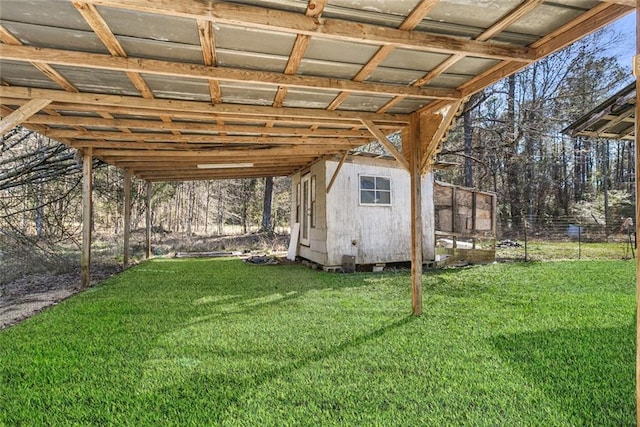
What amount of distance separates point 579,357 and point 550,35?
2.52 m

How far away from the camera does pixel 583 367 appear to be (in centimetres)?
272

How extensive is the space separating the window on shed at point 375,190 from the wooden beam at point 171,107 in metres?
3.52

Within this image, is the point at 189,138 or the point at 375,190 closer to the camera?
the point at 189,138

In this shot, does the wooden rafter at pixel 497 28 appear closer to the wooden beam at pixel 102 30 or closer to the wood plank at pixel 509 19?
the wood plank at pixel 509 19

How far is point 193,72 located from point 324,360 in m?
2.62

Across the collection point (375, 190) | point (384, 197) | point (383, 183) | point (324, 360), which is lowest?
point (324, 360)

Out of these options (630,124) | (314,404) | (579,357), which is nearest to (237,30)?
(314,404)

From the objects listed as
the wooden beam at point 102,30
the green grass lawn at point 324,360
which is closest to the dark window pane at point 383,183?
the green grass lawn at point 324,360

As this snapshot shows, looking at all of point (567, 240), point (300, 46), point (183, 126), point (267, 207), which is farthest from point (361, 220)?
point (567, 240)

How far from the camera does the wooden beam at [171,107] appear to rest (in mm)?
3730

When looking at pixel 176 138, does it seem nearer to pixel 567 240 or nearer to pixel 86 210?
pixel 86 210

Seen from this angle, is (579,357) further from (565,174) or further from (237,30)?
(565,174)

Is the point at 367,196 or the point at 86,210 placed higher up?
the point at 367,196

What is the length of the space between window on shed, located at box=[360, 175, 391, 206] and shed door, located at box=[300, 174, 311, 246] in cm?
161
